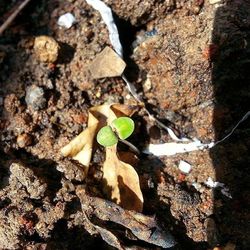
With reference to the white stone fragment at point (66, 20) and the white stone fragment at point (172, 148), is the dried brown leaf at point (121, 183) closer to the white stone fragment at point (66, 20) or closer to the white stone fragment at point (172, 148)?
the white stone fragment at point (172, 148)

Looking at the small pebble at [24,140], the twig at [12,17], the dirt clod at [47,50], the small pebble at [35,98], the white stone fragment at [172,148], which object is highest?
the twig at [12,17]

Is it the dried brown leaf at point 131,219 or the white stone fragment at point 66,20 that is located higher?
the white stone fragment at point 66,20

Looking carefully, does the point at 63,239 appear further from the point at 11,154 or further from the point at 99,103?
the point at 99,103

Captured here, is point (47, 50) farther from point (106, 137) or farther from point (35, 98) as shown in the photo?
point (106, 137)

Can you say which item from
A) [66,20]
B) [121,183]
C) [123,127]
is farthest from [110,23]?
[121,183]

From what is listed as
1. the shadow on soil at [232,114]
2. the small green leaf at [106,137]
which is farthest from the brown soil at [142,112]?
the small green leaf at [106,137]

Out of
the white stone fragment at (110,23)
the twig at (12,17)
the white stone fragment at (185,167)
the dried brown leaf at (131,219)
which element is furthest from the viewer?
the twig at (12,17)

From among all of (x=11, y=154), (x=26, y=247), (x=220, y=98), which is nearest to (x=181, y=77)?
(x=220, y=98)
